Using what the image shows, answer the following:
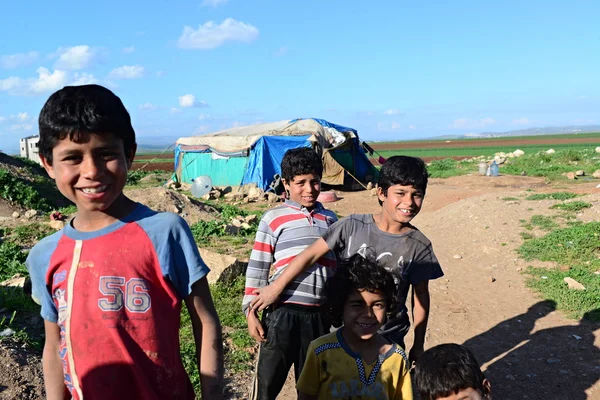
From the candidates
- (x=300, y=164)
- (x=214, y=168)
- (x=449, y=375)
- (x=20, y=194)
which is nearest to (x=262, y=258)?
(x=300, y=164)

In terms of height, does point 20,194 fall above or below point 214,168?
below

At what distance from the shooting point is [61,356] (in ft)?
4.54

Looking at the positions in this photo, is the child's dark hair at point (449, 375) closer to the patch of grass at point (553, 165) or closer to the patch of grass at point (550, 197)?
the patch of grass at point (550, 197)

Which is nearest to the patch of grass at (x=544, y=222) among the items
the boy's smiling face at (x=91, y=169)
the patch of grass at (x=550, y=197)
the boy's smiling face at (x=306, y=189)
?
the patch of grass at (x=550, y=197)

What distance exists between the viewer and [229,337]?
4488 mm

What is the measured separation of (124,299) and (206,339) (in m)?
0.25

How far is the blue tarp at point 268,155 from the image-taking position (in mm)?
15930

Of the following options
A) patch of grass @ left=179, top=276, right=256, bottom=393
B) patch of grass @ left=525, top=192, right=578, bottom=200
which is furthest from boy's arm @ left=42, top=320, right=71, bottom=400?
patch of grass @ left=525, top=192, right=578, bottom=200

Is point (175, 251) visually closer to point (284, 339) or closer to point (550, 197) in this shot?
point (284, 339)

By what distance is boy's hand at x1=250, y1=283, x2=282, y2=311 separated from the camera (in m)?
2.40

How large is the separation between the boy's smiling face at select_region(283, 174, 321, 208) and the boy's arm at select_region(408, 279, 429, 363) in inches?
28.3

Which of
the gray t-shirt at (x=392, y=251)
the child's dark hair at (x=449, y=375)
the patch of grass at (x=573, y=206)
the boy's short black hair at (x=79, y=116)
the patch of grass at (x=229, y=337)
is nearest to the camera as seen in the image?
the boy's short black hair at (x=79, y=116)

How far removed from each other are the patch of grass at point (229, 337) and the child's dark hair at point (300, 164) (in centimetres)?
187

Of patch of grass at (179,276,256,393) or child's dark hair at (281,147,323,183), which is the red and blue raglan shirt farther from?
patch of grass at (179,276,256,393)
